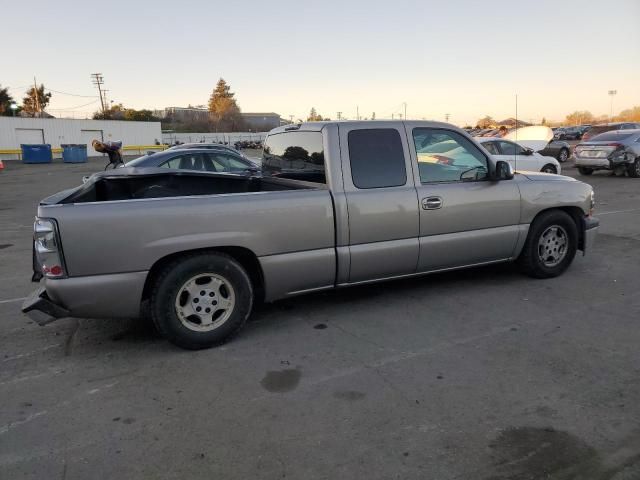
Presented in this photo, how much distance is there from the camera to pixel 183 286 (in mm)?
4008

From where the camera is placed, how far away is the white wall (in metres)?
52.5

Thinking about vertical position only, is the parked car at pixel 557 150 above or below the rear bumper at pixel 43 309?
above

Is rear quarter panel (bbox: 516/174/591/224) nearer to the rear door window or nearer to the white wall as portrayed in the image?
the rear door window

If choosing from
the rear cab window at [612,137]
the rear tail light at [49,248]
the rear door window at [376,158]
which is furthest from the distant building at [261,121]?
the rear tail light at [49,248]

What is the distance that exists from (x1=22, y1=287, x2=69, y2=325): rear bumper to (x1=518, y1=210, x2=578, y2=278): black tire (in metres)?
4.62

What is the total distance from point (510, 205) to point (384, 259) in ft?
5.38

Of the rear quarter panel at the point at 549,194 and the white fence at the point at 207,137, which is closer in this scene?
the rear quarter panel at the point at 549,194

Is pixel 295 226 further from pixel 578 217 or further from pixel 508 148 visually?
pixel 508 148

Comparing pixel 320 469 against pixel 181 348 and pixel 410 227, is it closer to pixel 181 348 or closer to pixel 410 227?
pixel 181 348

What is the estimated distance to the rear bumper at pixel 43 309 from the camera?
3770 millimetres

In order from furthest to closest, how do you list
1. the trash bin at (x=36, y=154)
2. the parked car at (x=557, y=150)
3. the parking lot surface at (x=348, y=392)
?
the trash bin at (x=36, y=154)
the parked car at (x=557, y=150)
the parking lot surface at (x=348, y=392)

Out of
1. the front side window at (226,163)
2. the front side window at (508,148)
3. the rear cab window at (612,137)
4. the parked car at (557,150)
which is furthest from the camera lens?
the parked car at (557,150)

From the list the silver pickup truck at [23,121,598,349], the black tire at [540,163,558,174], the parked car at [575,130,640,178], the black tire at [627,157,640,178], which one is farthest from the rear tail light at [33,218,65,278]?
the black tire at [627,157,640,178]

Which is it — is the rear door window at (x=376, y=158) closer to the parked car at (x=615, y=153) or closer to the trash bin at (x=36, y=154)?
the parked car at (x=615, y=153)
